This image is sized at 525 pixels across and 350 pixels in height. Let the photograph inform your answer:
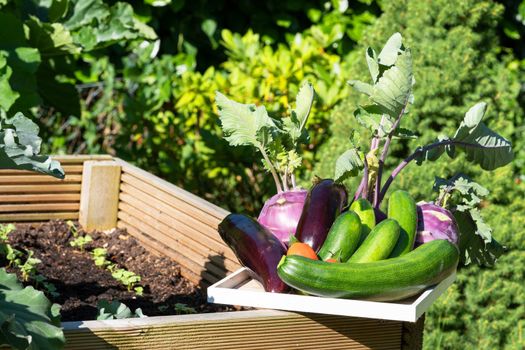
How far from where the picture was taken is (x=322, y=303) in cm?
191

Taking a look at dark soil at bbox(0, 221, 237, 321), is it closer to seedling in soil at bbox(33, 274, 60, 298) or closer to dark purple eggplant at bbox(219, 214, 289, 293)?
seedling in soil at bbox(33, 274, 60, 298)

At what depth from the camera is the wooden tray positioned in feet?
6.20

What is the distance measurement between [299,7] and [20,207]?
9.50 feet

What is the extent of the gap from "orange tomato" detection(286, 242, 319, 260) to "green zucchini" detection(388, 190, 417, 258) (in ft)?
0.58

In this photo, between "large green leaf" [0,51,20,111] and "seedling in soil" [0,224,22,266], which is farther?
"large green leaf" [0,51,20,111]

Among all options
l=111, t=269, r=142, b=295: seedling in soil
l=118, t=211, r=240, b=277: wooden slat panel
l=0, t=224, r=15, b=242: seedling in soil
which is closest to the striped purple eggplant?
l=118, t=211, r=240, b=277: wooden slat panel

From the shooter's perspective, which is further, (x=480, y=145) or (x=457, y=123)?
(x=457, y=123)

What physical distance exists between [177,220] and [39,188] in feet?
2.20

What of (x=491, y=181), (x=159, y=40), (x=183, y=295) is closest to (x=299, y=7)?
(x=159, y=40)

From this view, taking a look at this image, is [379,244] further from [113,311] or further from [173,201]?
[173,201]

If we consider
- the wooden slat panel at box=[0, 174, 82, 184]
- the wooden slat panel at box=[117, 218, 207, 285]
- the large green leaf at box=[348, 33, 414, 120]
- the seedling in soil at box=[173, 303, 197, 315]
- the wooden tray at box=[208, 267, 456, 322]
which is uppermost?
the large green leaf at box=[348, 33, 414, 120]

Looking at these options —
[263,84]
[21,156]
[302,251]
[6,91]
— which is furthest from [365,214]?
→ [263,84]

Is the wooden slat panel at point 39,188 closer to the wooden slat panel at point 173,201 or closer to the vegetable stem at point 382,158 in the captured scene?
the wooden slat panel at point 173,201

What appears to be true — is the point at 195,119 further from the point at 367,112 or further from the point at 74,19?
the point at 367,112
